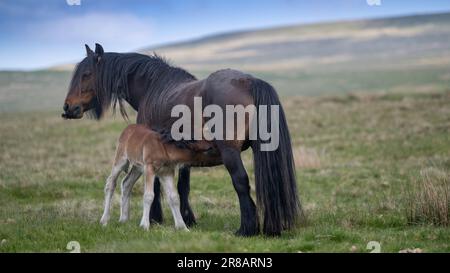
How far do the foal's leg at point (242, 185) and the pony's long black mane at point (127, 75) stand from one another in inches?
82.5

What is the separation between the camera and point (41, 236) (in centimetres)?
907

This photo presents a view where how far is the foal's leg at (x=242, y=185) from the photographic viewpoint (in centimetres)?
882

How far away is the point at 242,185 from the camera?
884cm

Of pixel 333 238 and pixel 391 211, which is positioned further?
pixel 391 211

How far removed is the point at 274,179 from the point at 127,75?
3418mm

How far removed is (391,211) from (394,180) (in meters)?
4.33

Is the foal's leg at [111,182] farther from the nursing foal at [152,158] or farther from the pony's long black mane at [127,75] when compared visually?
the pony's long black mane at [127,75]

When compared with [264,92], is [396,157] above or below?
below

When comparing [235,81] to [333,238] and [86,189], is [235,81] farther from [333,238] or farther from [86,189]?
[86,189]

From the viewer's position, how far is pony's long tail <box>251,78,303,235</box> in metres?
8.78

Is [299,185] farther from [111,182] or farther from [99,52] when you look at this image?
[99,52]

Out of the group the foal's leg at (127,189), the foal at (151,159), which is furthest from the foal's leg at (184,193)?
the foal at (151,159)
